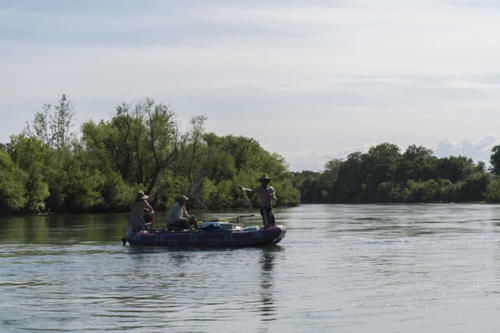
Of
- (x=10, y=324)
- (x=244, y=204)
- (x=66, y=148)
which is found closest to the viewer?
(x=10, y=324)

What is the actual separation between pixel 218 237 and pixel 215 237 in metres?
0.10

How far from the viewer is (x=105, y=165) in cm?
8294

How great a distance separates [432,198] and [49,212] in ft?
323

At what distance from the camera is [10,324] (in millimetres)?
13719

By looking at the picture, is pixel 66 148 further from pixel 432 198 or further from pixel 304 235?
pixel 432 198

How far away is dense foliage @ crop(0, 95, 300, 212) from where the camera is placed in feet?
242

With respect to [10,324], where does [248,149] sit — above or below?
above

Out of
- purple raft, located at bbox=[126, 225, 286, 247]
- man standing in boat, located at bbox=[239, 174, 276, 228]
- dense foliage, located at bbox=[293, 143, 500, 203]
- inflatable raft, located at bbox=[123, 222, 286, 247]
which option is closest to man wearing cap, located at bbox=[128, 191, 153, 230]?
inflatable raft, located at bbox=[123, 222, 286, 247]

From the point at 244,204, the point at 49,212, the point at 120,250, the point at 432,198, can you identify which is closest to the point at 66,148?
the point at 49,212

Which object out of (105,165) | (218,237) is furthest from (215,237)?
(105,165)

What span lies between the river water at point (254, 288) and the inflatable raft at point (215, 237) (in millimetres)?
381

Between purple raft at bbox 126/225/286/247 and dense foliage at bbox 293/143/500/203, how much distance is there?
128529 mm

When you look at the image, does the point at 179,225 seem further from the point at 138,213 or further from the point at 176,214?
the point at 138,213

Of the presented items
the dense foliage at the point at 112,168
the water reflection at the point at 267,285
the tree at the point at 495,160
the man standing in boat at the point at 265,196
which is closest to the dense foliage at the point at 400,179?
the tree at the point at 495,160
